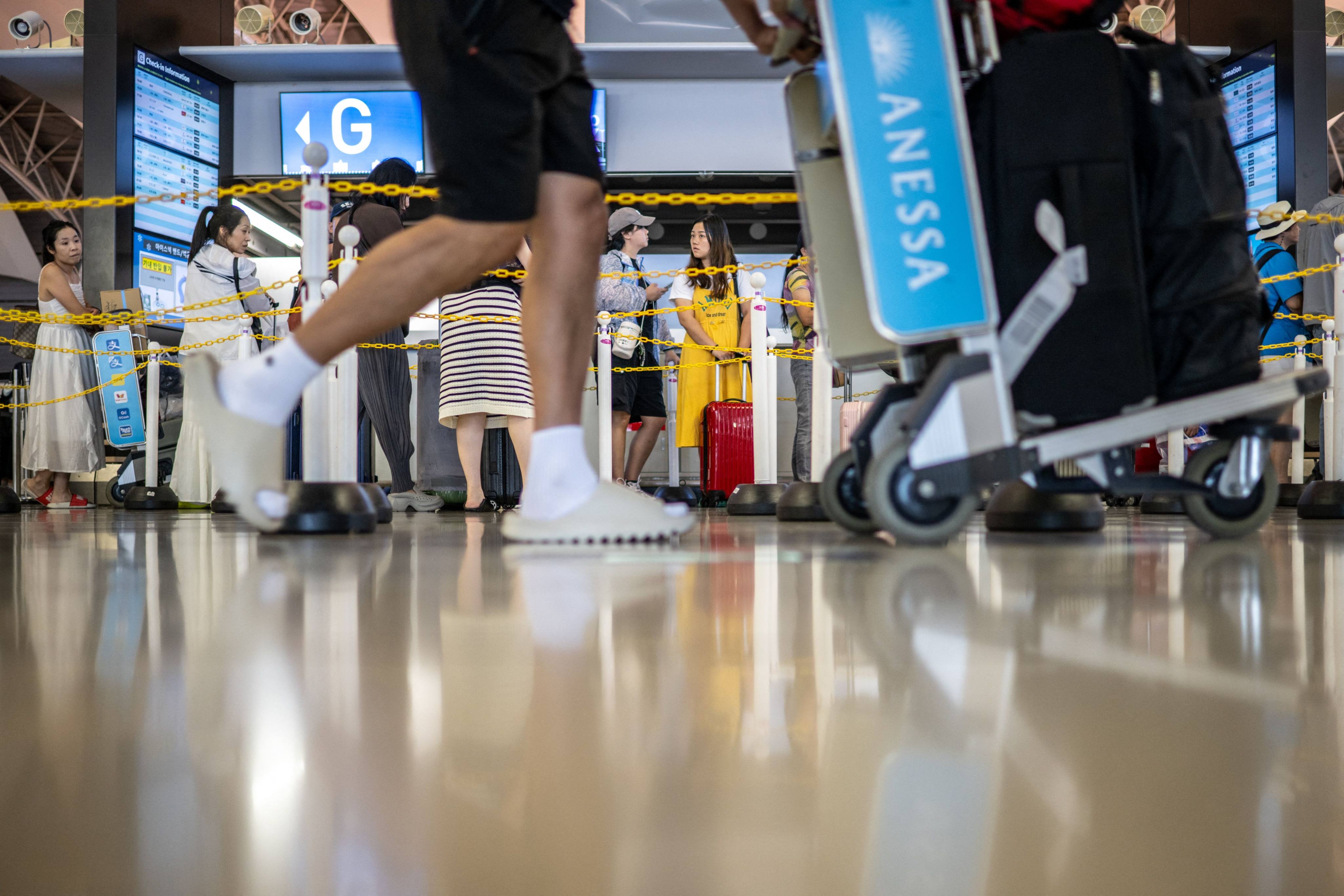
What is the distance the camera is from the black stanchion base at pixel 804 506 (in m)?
2.65

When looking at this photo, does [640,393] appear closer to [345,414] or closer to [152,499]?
[152,499]

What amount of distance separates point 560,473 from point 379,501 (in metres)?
0.94

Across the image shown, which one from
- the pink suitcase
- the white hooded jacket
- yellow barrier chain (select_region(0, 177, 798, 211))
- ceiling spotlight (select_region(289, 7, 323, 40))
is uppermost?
ceiling spotlight (select_region(289, 7, 323, 40))

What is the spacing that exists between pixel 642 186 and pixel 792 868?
26.5ft

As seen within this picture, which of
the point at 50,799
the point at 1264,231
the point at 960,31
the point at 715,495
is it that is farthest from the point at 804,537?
the point at 1264,231

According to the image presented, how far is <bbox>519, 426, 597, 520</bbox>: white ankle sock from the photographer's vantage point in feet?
4.79

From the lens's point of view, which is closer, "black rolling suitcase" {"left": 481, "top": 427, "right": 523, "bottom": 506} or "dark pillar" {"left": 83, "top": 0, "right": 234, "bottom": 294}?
"black rolling suitcase" {"left": 481, "top": 427, "right": 523, "bottom": 506}

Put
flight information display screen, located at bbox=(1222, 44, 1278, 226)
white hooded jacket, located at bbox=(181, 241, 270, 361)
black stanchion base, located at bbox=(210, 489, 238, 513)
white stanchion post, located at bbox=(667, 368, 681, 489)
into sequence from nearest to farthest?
black stanchion base, located at bbox=(210, 489, 238, 513) → white hooded jacket, located at bbox=(181, 241, 270, 361) → white stanchion post, located at bbox=(667, 368, 681, 489) → flight information display screen, located at bbox=(1222, 44, 1278, 226)

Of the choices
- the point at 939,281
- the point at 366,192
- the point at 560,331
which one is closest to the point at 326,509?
the point at 560,331

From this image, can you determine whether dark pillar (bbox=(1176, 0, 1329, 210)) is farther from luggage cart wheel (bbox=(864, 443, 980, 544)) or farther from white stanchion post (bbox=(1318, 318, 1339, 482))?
luggage cart wheel (bbox=(864, 443, 980, 544))

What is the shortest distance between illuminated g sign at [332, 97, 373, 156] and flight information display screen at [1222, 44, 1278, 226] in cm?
609

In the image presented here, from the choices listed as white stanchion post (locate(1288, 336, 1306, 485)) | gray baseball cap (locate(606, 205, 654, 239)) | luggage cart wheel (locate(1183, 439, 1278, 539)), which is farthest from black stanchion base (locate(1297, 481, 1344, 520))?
gray baseball cap (locate(606, 205, 654, 239))

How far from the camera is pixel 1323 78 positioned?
671 centimetres

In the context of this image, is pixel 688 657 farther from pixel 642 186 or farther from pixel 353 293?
pixel 642 186
